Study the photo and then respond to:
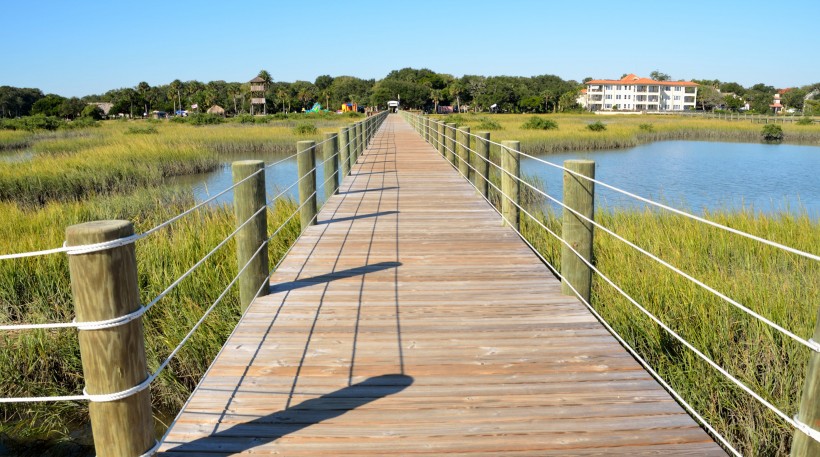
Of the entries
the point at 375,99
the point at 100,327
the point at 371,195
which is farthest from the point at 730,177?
the point at 375,99

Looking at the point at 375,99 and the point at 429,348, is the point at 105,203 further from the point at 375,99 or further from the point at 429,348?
the point at 375,99

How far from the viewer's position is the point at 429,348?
359 cm

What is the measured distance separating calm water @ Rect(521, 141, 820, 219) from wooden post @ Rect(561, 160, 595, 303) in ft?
28.1

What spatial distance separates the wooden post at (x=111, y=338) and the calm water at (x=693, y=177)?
11.1 metres

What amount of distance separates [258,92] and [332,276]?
387 feet

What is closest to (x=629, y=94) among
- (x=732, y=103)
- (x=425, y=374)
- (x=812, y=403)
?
(x=732, y=103)

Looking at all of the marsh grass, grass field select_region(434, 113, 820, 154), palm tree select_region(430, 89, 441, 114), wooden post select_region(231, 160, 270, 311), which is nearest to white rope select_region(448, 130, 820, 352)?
wooden post select_region(231, 160, 270, 311)

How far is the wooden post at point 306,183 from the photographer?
7.09 meters

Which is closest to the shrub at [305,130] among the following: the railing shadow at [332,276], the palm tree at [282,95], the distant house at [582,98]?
the railing shadow at [332,276]

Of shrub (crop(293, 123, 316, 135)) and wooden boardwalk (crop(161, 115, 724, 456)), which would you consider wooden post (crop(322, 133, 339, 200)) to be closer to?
wooden boardwalk (crop(161, 115, 724, 456))

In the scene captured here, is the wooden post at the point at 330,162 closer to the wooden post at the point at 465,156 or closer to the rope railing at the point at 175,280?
the rope railing at the point at 175,280

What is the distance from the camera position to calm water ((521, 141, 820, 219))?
1641 centimetres

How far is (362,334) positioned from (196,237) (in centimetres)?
464

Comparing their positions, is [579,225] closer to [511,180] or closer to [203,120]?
[511,180]
